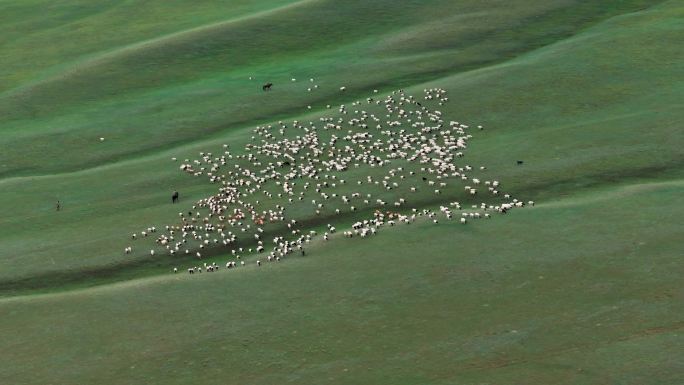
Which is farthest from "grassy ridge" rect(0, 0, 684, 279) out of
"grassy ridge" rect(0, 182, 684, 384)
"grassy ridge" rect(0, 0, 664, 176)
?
"grassy ridge" rect(0, 182, 684, 384)

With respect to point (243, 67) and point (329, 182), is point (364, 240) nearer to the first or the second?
point (329, 182)

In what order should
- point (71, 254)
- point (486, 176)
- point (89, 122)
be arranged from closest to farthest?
point (71, 254)
point (486, 176)
point (89, 122)

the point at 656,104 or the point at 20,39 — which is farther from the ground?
the point at 20,39

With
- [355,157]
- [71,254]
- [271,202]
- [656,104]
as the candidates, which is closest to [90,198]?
[71,254]

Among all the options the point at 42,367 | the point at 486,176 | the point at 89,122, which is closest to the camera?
the point at 42,367

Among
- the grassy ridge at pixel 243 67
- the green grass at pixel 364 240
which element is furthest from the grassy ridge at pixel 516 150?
the grassy ridge at pixel 243 67

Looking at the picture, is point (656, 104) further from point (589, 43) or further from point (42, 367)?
point (42, 367)
